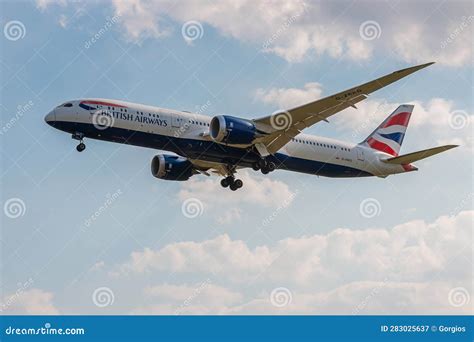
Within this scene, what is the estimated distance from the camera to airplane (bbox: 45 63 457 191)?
4028 cm

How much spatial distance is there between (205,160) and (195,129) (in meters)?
2.19

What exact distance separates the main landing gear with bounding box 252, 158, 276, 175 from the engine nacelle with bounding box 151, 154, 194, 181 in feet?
Answer: 18.8

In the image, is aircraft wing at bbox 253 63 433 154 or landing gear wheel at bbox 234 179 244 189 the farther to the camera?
landing gear wheel at bbox 234 179 244 189

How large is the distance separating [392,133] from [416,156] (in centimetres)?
763

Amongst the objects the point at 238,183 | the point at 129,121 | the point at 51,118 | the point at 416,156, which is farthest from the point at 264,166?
the point at 51,118

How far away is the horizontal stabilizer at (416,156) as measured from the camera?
42438 mm

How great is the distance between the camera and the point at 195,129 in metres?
42.4

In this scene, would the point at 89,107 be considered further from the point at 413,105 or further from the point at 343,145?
the point at 413,105

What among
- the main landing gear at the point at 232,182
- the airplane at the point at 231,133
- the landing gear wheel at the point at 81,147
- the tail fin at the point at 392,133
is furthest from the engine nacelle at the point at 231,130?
the tail fin at the point at 392,133

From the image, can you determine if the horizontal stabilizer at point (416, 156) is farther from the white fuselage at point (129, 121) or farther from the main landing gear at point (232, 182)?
the main landing gear at point (232, 182)

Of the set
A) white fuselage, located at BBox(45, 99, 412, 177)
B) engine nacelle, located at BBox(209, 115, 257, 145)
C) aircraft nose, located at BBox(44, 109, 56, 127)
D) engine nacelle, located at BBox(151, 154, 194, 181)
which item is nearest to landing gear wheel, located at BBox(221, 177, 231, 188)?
engine nacelle, located at BBox(151, 154, 194, 181)

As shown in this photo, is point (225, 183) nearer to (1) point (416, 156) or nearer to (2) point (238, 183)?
(2) point (238, 183)

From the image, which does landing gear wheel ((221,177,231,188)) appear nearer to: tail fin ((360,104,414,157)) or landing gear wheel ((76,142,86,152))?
tail fin ((360,104,414,157))

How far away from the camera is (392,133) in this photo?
53406 mm
